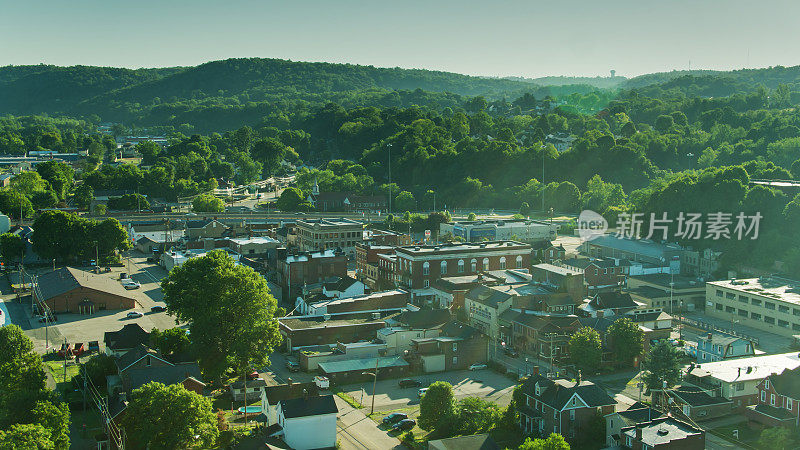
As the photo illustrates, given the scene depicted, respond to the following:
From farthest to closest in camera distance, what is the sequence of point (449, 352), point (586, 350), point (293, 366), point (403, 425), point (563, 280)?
1. point (563, 280)
2. point (449, 352)
3. point (293, 366)
4. point (586, 350)
5. point (403, 425)

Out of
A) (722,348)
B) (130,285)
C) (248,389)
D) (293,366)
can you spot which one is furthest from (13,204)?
(722,348)

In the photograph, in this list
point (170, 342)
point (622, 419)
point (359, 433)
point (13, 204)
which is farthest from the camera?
point (13, 204)

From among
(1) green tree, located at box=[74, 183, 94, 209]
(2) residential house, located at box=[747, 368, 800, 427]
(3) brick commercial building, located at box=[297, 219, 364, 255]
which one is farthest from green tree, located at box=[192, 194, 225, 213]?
(2) residential house, located at box=[747, 368, 800, 427]

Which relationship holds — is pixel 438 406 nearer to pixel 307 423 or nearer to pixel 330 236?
pixel 307 423

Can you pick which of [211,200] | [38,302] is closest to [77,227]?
[38,302]

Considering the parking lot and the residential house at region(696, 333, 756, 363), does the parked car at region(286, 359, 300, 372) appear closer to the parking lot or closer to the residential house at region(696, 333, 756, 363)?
the parking lot

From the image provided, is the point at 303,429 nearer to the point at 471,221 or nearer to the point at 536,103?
the point at 471,221
